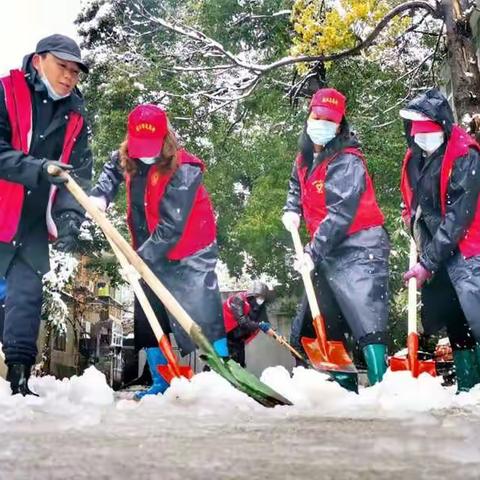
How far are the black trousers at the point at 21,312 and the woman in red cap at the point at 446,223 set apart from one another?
5.31 ft

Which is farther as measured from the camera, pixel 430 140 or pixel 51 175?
pixel 430 140

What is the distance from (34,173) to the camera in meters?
3.04

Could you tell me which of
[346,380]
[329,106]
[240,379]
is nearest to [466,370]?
[346,380]

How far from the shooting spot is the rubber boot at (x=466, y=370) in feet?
10.8

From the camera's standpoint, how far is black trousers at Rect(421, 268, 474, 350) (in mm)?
3398

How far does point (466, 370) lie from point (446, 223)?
0.67 metres

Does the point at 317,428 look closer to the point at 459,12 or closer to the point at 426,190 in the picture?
the point at 426,190

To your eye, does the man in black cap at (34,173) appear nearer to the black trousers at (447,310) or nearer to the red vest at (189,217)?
the red vest at (189,217)

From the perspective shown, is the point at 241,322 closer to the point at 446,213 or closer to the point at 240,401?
the point at 446,213

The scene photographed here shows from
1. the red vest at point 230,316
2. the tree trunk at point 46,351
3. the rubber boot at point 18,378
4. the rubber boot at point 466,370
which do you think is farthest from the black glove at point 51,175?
the tree trunk at point 46,351

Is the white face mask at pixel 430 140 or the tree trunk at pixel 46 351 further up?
the white face mask at pixel 430 140

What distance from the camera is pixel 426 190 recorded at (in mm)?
3445

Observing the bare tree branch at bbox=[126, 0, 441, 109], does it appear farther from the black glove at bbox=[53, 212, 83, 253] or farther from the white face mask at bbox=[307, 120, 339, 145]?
the black glove at bbox=[53, 212, 83, 253]

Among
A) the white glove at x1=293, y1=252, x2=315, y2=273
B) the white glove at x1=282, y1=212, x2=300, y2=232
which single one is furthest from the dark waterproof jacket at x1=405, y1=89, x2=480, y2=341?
the white glove at x1=282, y1=212, x2=300, y2=232
